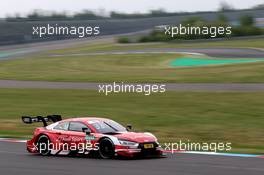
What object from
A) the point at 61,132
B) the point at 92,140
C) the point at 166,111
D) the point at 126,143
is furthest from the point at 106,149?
the point at 166,111

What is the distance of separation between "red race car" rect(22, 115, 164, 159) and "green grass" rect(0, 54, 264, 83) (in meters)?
18.9

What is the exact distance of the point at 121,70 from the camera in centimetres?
4400

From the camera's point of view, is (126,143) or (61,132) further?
(61,132)

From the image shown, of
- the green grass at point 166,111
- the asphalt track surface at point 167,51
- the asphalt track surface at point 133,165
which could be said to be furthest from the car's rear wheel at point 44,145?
the asphalt track surface at point 167,51

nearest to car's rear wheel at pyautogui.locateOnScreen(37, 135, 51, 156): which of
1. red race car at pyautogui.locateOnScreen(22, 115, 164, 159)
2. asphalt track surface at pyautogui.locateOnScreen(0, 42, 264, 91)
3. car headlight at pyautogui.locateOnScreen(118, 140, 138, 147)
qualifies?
red race car at pyautogui.locateOnScreen(22, 115, 164, 159)

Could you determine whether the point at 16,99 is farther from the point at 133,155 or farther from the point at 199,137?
the point at 133,155

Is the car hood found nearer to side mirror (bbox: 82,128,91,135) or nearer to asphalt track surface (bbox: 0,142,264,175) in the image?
asphalt track surface (bbox: 0,142,264,175)

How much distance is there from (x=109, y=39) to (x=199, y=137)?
47058 millimetres

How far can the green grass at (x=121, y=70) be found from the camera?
120 feet

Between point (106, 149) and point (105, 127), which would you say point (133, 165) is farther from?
point (105, 127)

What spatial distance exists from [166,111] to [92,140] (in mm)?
10909

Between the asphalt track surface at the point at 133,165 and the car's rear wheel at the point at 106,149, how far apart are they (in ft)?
1.04

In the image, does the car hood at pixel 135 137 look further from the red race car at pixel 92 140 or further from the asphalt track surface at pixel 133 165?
the asphalt track surface at pixel 133 165

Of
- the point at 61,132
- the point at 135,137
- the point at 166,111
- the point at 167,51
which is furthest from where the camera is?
the point at 167,51
